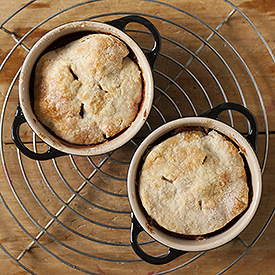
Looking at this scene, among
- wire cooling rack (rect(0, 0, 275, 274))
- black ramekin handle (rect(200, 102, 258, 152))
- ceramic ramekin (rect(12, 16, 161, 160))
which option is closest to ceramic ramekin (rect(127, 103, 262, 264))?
black ramekin handle (rect(200, 102, 258, 152))

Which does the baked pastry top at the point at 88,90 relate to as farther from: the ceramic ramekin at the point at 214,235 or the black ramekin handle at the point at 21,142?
the ceramic ramekin at the point at 214,235

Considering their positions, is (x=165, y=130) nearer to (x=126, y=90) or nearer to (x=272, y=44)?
(x=126, y=90)

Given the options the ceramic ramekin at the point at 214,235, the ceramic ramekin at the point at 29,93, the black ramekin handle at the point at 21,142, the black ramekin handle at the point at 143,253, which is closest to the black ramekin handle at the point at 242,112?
the ceramic ramekin at the point at 214,235

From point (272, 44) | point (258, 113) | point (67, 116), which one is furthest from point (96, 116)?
point (272, 44)

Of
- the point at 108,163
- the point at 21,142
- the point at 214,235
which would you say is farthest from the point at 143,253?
the point at 21,142

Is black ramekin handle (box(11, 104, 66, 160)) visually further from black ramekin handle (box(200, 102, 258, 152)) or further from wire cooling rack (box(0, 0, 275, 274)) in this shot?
black ramekin handle (box(200, 102, 258, 152))

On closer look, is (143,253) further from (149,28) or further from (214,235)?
(149,28)

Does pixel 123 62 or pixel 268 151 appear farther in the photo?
pixel 268 151
